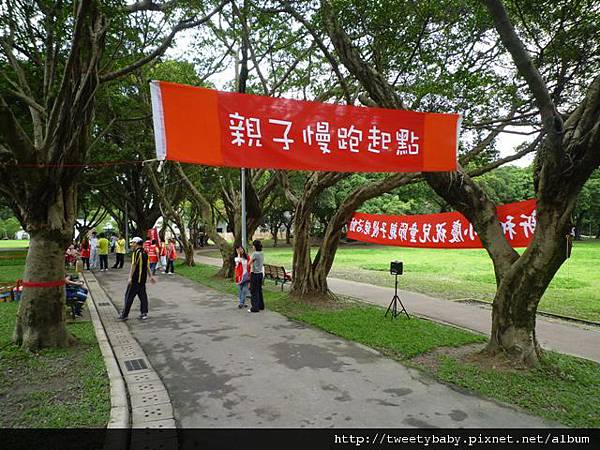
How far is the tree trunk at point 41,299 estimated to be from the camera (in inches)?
249

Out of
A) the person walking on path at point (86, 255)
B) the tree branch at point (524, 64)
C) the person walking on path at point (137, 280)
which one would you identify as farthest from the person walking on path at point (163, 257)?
the tree branch at point (524, 64)

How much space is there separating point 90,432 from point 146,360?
237cm

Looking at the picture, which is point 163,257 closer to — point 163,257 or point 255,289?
point 163,257

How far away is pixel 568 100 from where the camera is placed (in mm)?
8148

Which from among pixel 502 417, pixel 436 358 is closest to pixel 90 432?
pixel 502 417

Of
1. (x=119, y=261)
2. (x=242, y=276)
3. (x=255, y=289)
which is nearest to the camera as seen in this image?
(x=255, y=289)

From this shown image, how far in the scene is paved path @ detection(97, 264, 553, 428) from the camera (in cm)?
435

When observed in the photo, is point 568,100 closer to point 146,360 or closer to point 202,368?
point 202,368

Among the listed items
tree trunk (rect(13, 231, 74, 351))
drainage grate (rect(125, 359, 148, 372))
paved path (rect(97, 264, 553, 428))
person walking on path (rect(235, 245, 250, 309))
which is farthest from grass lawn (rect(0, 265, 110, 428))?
person walking on path (rect(235, 245, 250, 309))

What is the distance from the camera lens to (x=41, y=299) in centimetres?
635

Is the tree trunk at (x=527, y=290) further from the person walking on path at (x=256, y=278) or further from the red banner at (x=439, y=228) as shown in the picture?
the person walking on path at (x=256, y=278)

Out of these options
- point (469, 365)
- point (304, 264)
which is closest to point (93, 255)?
point (304, 264)

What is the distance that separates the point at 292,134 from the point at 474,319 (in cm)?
657

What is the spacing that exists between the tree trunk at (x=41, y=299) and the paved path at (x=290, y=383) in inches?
59.2
